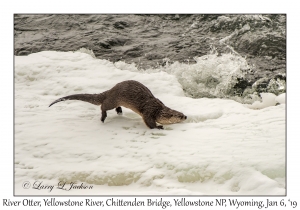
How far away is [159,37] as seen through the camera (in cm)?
677

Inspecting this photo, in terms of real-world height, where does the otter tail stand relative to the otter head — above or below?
above

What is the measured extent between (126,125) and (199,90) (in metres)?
1.59

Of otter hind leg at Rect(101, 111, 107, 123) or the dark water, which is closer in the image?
otter hind leg at Rect(101, 111, 107, 123)

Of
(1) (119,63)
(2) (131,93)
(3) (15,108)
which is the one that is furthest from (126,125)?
(1) (119,63)

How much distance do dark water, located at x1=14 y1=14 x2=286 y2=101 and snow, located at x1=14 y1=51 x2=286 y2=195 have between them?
1.35 m

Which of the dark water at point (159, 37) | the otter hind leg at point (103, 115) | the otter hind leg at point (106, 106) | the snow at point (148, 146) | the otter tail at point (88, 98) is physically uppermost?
the dark water at point (159, 37)

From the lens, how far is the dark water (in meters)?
6.07

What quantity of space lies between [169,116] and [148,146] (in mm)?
527
